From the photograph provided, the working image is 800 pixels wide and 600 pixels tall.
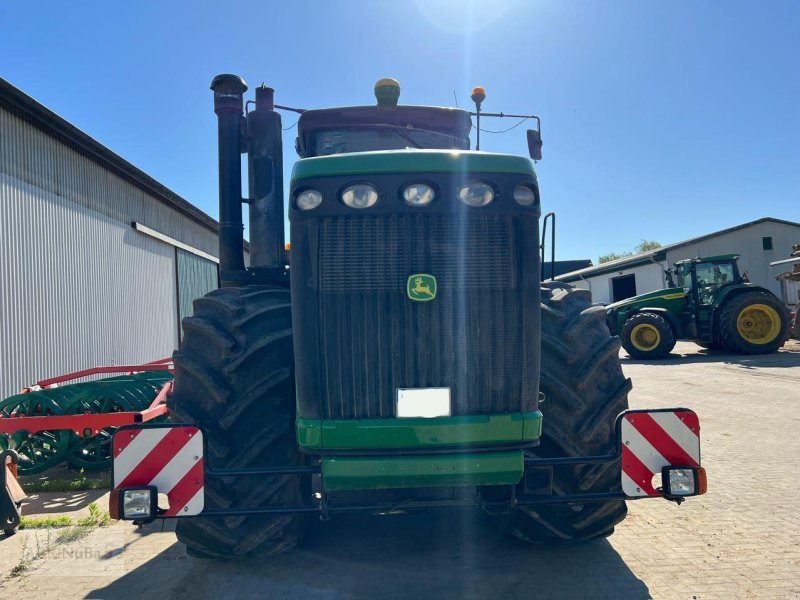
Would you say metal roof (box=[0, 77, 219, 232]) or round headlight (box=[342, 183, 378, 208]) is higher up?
metal roof (box=[0, 77, 219, 232])

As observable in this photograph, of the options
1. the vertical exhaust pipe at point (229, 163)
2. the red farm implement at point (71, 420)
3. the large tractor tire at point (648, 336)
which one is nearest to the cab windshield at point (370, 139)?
the vertical exhaust pipe at point (229, 163)

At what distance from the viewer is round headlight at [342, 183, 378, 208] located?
2.60m

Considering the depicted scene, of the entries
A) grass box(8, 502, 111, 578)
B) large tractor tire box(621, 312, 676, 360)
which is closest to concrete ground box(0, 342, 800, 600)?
grass box(8, 502, 111, 578)

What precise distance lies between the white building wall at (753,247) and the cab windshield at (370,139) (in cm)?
2555

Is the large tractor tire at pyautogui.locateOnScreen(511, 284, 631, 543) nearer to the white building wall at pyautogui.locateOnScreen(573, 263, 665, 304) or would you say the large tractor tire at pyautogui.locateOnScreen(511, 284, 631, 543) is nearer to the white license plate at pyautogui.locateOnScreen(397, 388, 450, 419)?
the white license plate at pyautogui.locateOnScreen(397, 388, 450, 419)

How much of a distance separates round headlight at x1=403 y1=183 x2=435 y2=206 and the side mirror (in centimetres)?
199

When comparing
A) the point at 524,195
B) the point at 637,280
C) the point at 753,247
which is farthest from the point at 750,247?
the point at 524,195

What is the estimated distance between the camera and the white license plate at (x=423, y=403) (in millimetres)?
2574

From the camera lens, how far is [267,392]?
9.60 feet

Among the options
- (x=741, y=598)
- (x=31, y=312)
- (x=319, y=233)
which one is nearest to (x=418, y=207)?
(x=319, y=233)

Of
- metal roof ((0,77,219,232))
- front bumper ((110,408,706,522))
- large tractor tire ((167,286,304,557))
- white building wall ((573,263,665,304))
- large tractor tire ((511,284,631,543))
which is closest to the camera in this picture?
front bumper ((110,408,706,522))

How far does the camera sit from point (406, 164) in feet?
8.55

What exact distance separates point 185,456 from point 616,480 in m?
2.13

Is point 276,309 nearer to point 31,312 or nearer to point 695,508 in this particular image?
point 695,508
